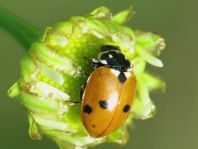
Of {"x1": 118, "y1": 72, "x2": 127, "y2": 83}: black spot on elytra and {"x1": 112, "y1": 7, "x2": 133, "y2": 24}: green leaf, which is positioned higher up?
{"x1": 112, "y1": 7, "x2": 133, "y2": 24}: green leaf

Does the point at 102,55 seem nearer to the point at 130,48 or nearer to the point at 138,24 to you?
the point at 130,48

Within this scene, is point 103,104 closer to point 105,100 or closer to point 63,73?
point 105,100

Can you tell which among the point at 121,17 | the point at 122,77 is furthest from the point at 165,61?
the point at 122,77

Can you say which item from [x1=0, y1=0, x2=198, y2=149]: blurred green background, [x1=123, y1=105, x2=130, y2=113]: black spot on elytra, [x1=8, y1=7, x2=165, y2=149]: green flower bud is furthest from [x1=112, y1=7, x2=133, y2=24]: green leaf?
[x1=0, y1=0, x2=198, y2=149]: blurred green background

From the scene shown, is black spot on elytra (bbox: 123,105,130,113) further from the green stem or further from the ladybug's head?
the green stem

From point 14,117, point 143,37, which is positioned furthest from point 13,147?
point 143,37

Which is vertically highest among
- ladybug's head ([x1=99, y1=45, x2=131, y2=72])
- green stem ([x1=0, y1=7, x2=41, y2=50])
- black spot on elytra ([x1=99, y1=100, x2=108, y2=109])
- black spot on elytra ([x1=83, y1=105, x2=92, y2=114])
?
green stem ([x1=0, y1=7, x2=41, y2=50])
